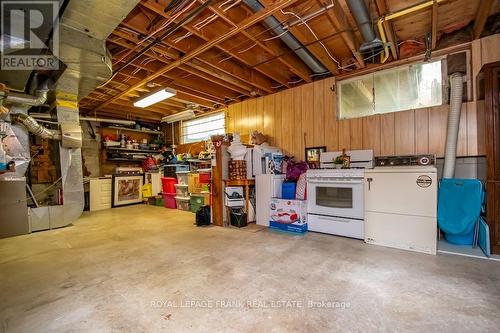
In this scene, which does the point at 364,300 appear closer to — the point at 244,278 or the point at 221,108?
the point at 244,278

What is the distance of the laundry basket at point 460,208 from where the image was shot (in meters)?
2.86

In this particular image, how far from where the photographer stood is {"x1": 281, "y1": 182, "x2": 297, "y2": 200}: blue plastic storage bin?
4.18 metres

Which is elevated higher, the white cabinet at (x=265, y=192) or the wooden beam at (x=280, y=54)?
the wooden beam at (x=280, y=54)

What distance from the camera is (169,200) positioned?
6883mm

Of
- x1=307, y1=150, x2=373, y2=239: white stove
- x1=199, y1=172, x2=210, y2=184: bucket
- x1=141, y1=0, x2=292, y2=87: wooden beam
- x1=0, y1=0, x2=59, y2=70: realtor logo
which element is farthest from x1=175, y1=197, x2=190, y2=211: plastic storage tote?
x1=0, y1=0, x2=59, y2=70: realtor logo

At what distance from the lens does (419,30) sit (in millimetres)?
3377

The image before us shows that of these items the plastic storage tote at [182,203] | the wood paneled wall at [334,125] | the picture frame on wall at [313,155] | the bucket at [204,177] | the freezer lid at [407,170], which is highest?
the wood paneled wall at [334,125]

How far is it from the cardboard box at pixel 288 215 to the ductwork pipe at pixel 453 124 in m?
2.14

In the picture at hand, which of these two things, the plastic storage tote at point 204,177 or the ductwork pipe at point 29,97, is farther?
the plastic storage tote at point 204,177

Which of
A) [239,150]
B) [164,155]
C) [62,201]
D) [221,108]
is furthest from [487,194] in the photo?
[164,155]

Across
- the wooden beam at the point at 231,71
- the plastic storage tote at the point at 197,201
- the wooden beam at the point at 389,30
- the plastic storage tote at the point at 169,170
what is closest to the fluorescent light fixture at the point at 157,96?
the wooden beam at the point at 231,71

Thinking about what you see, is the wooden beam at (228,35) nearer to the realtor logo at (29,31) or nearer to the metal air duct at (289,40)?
the metal air duct at (289,40)

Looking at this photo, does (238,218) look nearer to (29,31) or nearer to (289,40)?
(289,40)

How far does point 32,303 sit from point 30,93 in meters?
4.07
